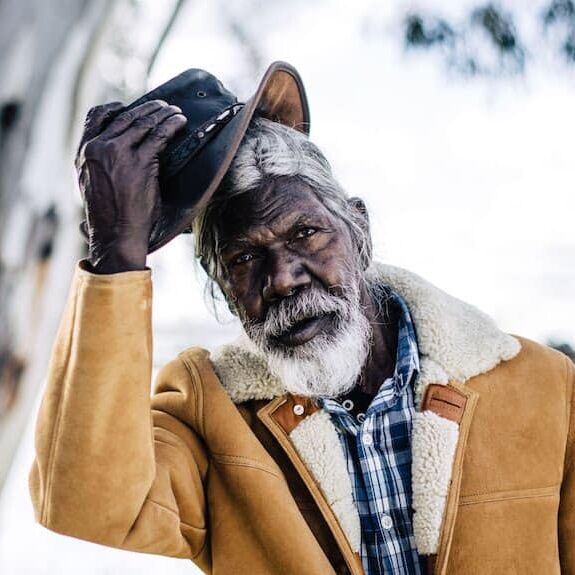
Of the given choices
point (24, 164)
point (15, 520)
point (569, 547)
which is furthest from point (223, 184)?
point (15, 520)

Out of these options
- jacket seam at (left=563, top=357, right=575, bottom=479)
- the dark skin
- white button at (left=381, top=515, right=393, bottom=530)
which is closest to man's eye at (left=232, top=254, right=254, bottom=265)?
the dark skin

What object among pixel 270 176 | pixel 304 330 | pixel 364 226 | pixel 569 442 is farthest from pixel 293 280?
pixel 569 442

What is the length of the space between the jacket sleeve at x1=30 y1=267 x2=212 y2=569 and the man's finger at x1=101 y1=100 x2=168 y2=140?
0.34 metres

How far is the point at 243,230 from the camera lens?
2.17m

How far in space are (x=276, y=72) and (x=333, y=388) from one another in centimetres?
A: 90

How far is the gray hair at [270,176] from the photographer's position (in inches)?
87.0

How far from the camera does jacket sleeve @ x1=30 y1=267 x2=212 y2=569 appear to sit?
1648 millimetres

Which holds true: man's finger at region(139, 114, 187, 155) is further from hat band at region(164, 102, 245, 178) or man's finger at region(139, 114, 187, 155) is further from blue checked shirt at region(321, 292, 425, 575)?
blue checked shirt at region(321, 292, 425, 575)

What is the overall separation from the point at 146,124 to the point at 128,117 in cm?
4

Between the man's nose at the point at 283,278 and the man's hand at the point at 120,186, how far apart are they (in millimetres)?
408

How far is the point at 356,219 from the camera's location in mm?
2398

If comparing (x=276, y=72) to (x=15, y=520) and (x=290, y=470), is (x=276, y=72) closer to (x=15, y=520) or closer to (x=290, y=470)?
(x=290, y=470)

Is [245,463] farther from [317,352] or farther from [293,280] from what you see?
[293,280]

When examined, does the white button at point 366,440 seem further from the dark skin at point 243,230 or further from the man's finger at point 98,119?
the man's finger at point 98,119
